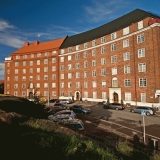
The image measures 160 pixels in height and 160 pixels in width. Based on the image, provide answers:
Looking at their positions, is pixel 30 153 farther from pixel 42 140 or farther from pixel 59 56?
pixel 59 56

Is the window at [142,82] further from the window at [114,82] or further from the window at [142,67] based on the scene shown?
the window at [114,82]

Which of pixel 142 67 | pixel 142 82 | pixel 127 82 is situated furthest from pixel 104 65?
pixel 142 82

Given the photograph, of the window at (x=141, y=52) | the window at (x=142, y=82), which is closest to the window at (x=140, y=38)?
the window at (x=141, y=52)

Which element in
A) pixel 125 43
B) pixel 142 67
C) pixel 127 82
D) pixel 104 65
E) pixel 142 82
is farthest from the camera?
pixel 104 65

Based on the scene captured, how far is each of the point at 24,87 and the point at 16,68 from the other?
29.3 ft

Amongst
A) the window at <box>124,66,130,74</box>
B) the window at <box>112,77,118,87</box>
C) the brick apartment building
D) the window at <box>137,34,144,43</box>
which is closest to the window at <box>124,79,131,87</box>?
the brick apartment building

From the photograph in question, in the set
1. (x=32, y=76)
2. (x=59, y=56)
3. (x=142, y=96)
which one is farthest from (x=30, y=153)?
(x=32, y=76)

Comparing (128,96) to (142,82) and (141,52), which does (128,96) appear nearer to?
(142,82)

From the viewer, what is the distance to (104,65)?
43094 millimetres

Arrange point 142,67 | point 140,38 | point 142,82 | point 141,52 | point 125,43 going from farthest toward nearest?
point 125,43
point 140,38
point 141,52
point 142,67
point 142,82

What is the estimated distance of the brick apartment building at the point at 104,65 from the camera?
32.7 metres

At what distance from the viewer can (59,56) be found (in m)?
56.8

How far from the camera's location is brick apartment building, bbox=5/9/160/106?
1286 inches

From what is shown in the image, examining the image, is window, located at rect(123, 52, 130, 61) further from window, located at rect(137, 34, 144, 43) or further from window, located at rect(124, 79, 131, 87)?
window, located at rect(124, 79, 131, 87)
